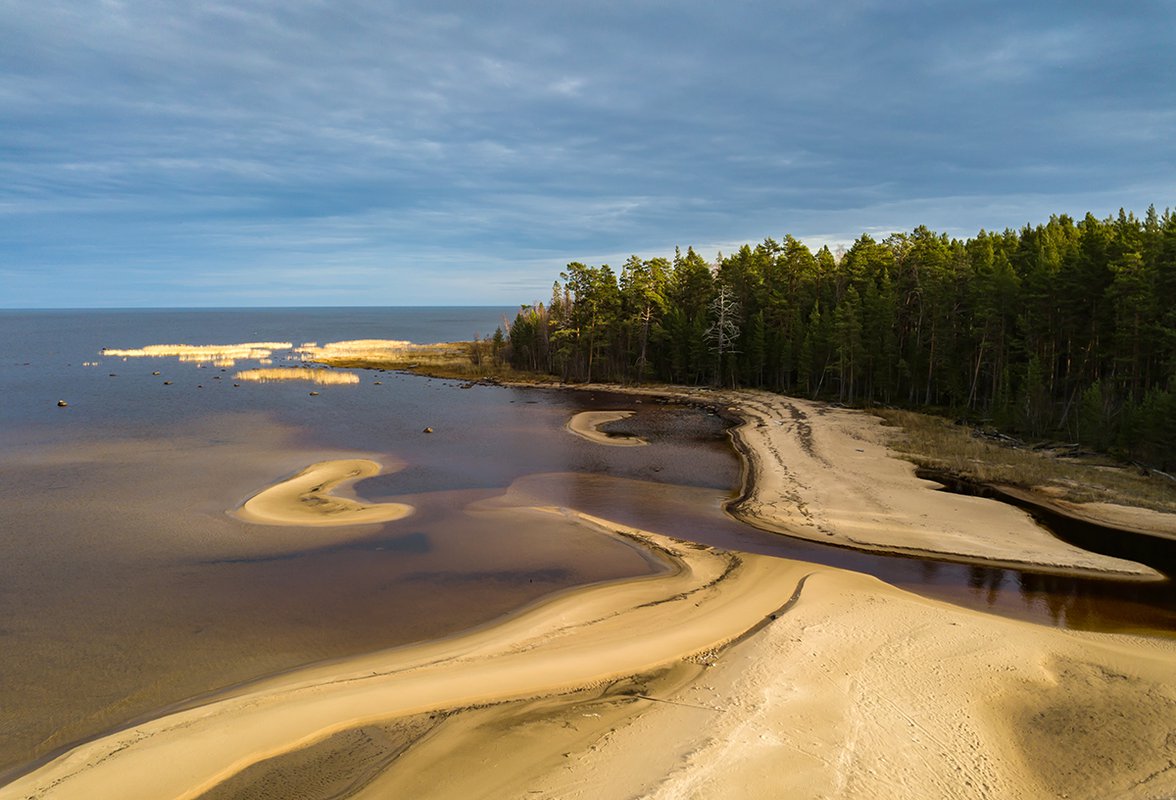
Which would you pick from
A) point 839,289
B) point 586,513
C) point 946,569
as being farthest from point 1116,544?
point 839,289

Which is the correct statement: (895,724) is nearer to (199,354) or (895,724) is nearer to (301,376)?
(301,376)

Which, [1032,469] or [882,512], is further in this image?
[1032,469]

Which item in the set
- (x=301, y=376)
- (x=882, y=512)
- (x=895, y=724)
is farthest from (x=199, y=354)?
(x=895, y=724)

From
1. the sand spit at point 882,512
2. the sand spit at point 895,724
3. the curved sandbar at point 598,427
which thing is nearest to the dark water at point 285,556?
the sand spit at point 882,512

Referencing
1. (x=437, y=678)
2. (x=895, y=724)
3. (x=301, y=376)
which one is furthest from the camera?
A: (x=301, y=376)

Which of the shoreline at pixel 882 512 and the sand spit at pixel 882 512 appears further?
the sand spit at pixel 882 512

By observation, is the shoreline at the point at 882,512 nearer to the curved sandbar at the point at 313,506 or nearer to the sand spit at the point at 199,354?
the curved sandbar at the point at 313,506
